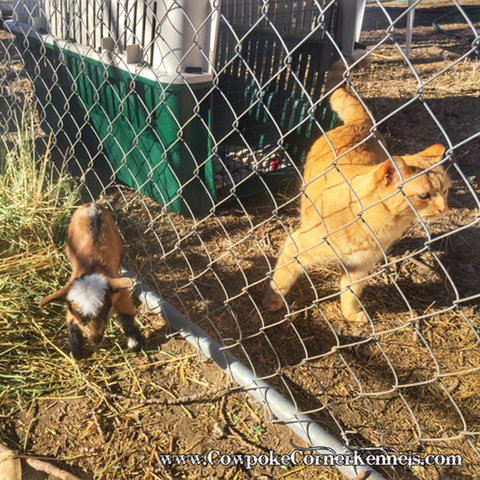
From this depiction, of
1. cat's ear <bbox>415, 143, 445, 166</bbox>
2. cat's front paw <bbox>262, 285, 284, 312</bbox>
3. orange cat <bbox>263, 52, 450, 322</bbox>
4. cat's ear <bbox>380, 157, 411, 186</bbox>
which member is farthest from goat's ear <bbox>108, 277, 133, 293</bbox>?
cat's ear <bbox>415, 143, 445, 166</bbox>

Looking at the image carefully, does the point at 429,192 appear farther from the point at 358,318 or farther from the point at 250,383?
the point at 250,383

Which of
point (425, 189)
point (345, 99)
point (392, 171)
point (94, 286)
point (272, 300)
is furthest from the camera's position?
point (345, 99)

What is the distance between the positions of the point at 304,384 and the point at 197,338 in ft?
2.28

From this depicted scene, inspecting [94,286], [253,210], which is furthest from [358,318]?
[94,286]

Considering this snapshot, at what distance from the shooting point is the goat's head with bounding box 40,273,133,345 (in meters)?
2.37

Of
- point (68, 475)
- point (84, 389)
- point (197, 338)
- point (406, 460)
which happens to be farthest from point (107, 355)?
point (406, 460)

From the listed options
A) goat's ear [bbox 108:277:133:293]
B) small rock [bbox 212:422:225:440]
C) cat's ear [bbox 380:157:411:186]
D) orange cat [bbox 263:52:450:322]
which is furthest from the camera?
goat's ear [bbox 108:277:133:293]

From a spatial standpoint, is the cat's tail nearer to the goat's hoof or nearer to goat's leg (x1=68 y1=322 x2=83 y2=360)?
the goat's hoof

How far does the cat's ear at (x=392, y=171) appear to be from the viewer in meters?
1.92

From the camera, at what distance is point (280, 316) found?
298cm

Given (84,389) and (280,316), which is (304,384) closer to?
(280,316)

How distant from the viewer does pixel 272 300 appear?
2979 millimetres

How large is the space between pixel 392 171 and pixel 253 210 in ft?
7.19

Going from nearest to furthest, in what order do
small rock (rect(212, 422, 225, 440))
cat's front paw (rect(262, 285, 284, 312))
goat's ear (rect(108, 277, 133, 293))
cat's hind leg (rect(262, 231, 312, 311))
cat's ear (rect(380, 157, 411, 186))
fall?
cat's ear (rect(380, 157, 411, 186))
small rock (rect(212, 422, 225, 440))
goat's ear (rect(108, 277, 133, 293))
cat's hind leg (rect(262, 231, 312, 311))
cat's front paw (rect(262, 285, 284, 312))
